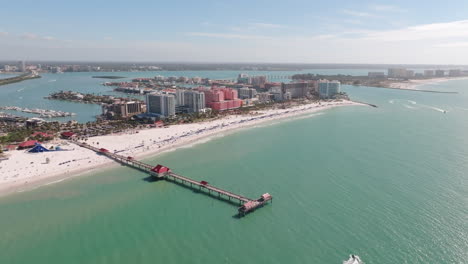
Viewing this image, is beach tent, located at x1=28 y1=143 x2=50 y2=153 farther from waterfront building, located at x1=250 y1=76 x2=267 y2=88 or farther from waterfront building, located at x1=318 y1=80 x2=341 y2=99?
waterfront building, located at x1=250 y1=76 x2=267 y2=88

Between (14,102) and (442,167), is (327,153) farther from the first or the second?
(14,102)

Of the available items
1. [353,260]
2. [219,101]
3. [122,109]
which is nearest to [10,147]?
[122,109]

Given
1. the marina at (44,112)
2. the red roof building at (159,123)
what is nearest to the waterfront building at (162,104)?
the red roof building at (159,123)

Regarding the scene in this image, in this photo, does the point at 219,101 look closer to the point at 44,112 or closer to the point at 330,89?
the point at 44,112

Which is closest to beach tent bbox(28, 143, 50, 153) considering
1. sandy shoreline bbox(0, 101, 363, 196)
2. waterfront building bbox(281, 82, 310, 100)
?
sandy shoreline bbox(0, 101, 363, 196)

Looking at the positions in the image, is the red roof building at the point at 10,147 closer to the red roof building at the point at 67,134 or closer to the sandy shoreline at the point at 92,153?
the sandy shoreline at the point at 92,153

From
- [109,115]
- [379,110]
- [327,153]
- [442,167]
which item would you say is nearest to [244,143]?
[327,153]

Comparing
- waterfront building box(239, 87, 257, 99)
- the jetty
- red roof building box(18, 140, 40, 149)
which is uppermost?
waterfront building box(239, 87, 257, 99)
